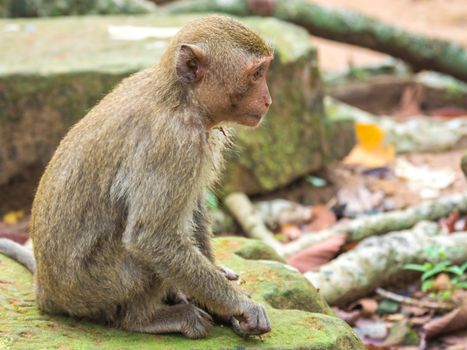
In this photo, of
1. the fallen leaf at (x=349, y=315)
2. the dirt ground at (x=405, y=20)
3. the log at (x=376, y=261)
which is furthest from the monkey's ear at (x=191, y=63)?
the dirt ground at (x=405, y=20)

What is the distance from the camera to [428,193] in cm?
979

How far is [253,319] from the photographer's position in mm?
4984

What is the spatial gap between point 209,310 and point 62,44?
17.1ft

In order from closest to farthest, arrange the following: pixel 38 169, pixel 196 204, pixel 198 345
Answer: pixel 198 345, pixel 196 204, pixel 38 169

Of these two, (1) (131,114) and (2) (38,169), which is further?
(2) (38,169)

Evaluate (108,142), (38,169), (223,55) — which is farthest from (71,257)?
(38,169)

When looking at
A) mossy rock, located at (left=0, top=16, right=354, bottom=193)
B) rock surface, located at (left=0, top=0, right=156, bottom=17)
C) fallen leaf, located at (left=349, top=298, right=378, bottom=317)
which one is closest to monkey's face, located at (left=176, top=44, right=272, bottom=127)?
fallen leaf, located at (left=349, top=298, right=378, bottom=317)

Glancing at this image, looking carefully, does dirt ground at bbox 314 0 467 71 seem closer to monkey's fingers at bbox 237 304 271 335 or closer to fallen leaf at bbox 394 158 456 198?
fallen leaf at bbox 394 158 456 198

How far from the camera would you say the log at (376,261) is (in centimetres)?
740

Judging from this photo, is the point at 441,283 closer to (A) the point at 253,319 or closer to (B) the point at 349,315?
(B) the point at 349,315

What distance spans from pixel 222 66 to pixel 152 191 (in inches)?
30.8

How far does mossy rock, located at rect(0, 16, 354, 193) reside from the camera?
29.1ft

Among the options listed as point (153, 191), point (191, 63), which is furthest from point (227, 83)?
point (153, 191)

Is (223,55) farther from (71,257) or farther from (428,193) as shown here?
(428,193)
